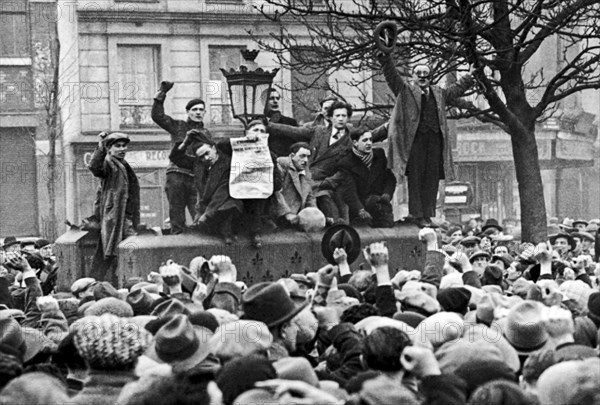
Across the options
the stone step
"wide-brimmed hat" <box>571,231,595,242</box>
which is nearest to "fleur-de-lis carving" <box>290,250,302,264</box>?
the stone step

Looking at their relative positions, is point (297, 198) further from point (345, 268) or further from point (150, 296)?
point (150, 296)

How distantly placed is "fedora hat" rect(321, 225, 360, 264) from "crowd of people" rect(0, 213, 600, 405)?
2.35 m

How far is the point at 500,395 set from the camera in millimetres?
5027

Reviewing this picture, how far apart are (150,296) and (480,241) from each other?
28.3ft

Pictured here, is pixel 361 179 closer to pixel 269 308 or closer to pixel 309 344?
pixel 309 344

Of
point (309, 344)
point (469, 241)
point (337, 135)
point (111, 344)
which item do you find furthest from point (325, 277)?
point (469, 241)

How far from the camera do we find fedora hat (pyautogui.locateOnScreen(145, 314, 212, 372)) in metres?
6.39

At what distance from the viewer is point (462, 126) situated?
4394 cm

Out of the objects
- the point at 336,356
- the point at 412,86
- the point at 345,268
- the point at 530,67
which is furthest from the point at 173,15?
the point at 336,356

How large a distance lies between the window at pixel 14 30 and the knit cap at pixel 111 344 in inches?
1334

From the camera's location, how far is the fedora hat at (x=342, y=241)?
501 inches

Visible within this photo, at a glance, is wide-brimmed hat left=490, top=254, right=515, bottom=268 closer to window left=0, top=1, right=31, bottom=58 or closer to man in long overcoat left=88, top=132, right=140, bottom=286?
man in long overcoat left=88, top=132, right=140, bottom=286

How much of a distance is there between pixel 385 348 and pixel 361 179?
8.68 meters

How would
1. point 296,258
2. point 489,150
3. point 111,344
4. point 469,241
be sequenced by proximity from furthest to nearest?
point 489,150
point 469,241
point 296,258
point 111,344
